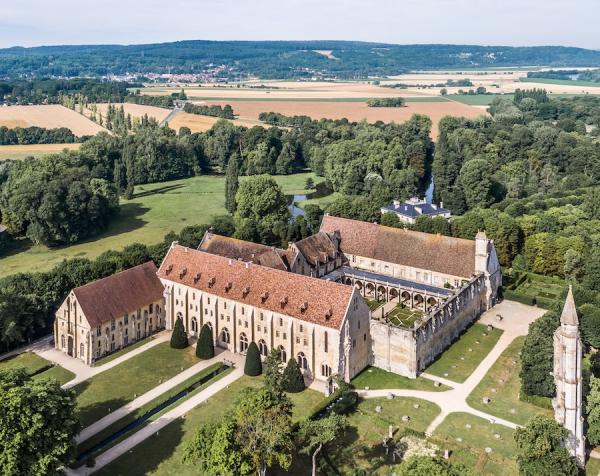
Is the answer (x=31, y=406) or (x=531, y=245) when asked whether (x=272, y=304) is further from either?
(x=531, y=245)

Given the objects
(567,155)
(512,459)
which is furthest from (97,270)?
(567,155)

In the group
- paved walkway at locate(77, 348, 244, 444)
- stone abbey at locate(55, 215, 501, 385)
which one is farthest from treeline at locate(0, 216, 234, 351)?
paved walkway at locate(77, 348, 244, 444)

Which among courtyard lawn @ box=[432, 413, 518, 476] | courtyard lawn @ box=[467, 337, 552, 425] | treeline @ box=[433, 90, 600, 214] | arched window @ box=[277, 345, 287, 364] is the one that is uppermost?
treeline @ box=[433, 90, 600, 214]

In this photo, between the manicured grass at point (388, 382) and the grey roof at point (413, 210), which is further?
the grey roof at point (413, 210)

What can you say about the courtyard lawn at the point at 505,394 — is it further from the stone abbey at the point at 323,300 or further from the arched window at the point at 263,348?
the arched window at the point at 263,348

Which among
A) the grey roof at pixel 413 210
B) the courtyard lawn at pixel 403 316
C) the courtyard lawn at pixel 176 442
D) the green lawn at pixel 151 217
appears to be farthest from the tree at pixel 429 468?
the green lawn at pixel 151 217

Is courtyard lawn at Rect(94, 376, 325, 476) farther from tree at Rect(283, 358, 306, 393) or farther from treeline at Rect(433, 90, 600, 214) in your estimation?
treeline at Rect(433, 90, 600, 214)
